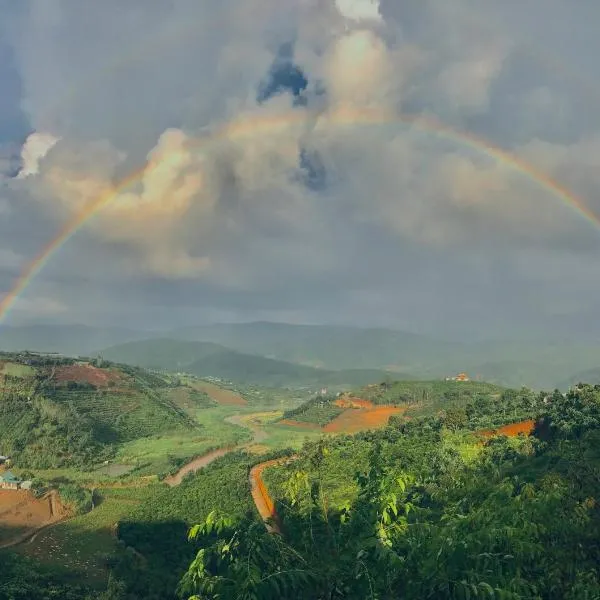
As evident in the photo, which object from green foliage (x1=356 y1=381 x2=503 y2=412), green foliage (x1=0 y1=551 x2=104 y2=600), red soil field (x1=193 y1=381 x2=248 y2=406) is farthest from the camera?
red soil field (x1=193 y1=381 x2=248 y2=406)

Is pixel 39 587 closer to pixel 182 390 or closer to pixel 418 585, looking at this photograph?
pixel 418 585

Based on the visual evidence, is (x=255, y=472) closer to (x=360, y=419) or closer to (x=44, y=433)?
(x=44, y=433)

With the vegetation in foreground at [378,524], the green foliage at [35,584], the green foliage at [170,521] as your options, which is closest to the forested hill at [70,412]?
the vegetation in foreground at [378,524]

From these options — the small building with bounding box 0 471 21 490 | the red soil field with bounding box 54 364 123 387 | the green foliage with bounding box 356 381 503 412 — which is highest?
the red soil field with bounding box 54 364 123 387

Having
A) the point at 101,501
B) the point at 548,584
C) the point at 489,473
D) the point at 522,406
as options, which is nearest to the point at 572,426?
the point at 489,473

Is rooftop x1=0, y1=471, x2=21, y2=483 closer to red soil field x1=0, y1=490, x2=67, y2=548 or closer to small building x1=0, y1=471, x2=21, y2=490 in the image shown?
small building x1=0, y1=471, x2=21, y2=490

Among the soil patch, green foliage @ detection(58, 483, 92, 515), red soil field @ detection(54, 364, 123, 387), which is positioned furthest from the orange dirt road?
red soil field @ detection(54, 364, 123, 387)
